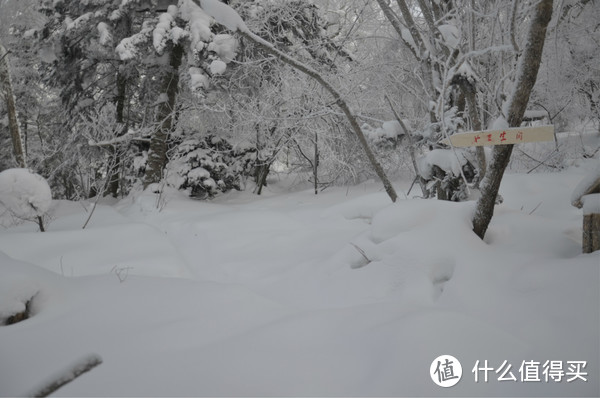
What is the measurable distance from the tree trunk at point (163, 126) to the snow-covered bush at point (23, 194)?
3147 mm

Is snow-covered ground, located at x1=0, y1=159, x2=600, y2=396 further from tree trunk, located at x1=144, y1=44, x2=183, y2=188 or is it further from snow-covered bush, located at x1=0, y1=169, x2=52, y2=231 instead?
tree trunk, located at x1=144, y1=44, x2=183, y2=188

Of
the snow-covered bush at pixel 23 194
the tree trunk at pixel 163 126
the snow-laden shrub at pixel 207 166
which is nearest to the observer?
the snow-covered bush at pixel 23 194

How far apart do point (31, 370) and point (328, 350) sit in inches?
54.2

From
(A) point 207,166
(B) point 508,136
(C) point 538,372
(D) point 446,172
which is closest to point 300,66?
(D) point 446,172

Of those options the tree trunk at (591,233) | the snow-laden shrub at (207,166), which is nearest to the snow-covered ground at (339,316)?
the tree trunk at (591,233)

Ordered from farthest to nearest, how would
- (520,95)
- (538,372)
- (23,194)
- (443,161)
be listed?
(23,194) < (443,161) < (520,95) < (538,372)

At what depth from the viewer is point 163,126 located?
8227 mm

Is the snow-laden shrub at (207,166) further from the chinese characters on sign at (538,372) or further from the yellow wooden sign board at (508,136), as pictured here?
the chinese characters on sign at (538,372)

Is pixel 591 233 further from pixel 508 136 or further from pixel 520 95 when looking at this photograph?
pixel 520 95

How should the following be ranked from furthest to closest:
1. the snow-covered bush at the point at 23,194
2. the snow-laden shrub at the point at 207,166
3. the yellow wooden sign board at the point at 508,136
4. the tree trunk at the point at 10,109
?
the tree trunk at the point at 10,109 < the snow-laden shrub at the point at 207,166 < the snow-covered bush at the point at 23,194 < the yellow wooden sign board at the point at 508,136

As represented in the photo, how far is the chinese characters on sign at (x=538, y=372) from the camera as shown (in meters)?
1.39

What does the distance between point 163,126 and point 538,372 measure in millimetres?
8493

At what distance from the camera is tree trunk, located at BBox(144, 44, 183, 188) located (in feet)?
26.3

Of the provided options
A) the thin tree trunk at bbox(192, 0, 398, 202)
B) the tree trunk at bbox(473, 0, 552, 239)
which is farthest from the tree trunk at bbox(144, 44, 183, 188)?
the tree trunk at bbox(473, 0, 552, 239)
